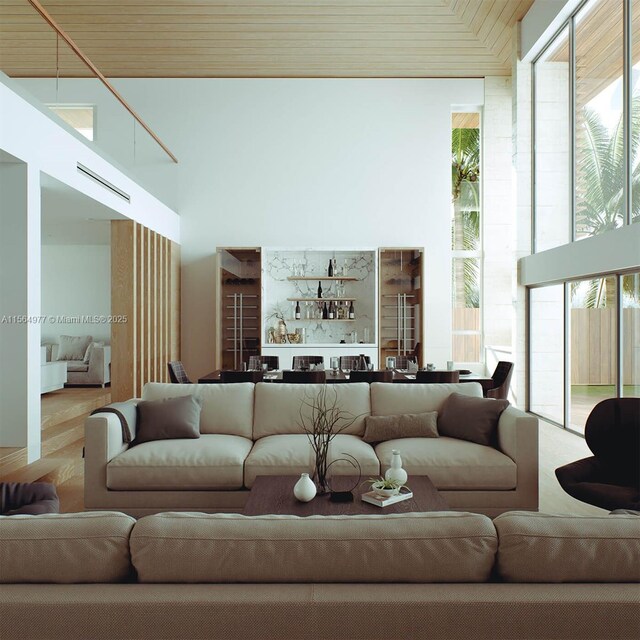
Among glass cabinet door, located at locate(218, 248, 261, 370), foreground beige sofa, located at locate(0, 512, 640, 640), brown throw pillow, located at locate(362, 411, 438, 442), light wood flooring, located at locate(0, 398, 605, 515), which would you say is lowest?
light wood flooring, located at locate(0, 398, 605, 515)

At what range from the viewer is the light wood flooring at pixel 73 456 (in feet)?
13.8

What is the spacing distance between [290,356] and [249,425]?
4.52 meters

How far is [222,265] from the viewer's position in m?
8.74

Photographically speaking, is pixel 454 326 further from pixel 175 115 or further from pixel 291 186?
pixel 175 115

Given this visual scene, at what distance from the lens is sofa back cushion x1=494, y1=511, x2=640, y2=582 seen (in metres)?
1.37

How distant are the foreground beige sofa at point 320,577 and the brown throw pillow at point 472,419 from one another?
8.34 feet

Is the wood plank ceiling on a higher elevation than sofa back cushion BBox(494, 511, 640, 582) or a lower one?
higher

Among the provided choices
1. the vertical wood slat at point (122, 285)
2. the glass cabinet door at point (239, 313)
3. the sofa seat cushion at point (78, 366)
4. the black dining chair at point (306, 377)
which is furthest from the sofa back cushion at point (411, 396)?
the sofa seat cushion at point (78, 366)

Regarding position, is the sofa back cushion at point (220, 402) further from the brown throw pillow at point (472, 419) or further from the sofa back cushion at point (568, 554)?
the sofa back cushion at point (568, 554)

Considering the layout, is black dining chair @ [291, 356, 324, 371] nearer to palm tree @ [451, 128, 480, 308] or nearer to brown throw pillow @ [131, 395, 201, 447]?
brown throw pillow @ [131, 395, 201, 447]

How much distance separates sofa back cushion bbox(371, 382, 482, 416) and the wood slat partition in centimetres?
399

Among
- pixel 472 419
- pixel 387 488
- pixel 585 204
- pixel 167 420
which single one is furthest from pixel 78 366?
pixel 585 204

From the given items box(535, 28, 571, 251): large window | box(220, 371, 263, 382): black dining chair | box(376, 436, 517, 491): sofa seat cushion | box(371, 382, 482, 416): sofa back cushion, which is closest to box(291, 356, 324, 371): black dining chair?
box(220, 371, 263, 382): black dining chair

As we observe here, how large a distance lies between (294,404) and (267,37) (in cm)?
630
